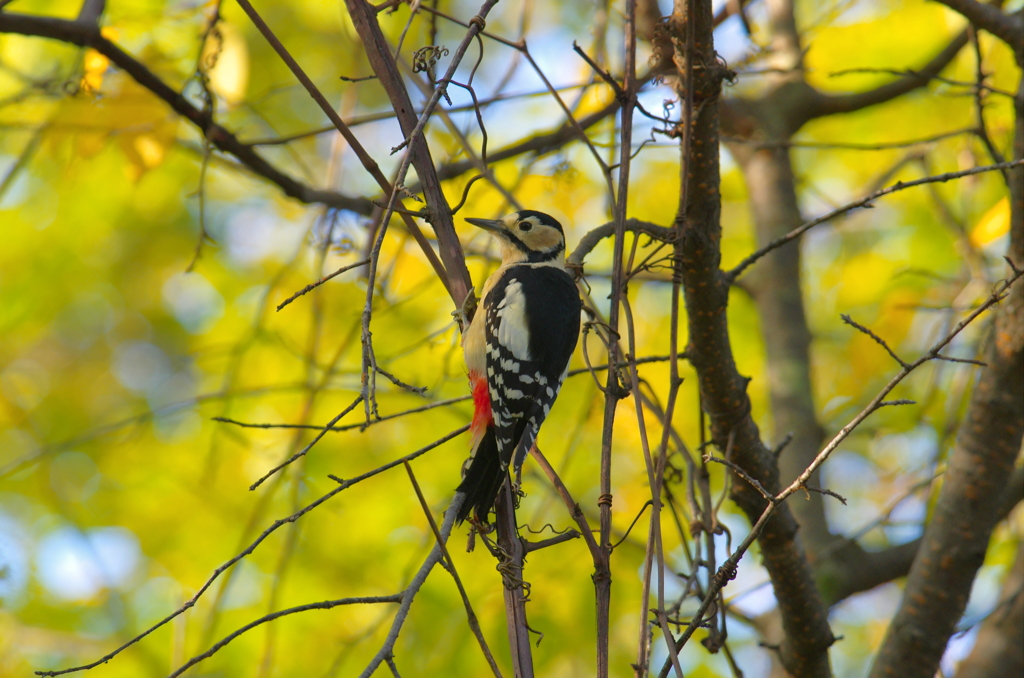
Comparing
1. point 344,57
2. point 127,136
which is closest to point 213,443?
point 127,136

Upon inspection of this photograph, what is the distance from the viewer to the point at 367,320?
1.48m

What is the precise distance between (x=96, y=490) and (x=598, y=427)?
363 cm

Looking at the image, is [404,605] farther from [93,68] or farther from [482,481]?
[93,68]

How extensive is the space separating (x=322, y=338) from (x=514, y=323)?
2.04 metres

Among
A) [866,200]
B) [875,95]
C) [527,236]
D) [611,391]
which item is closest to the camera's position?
[611,391]

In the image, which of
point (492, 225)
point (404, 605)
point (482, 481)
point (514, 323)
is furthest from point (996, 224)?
point (404, 605)

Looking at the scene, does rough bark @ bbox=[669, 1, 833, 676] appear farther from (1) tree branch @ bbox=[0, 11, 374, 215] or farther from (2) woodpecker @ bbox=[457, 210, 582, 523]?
(1) tree branch @ bbox=[0, 11, 374, 215]

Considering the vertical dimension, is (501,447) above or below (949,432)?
below

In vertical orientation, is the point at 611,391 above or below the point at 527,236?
below

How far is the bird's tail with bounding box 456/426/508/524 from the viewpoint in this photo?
2.18 m

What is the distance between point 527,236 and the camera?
3.76 m

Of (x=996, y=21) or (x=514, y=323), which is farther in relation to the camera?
(x=514, y=323)

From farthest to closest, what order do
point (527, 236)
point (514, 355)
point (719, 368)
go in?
1. point (527, 236)
2. point (514, 355)
3. point (719, 368)

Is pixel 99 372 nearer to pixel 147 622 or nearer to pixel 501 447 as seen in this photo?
pixel 147 622
